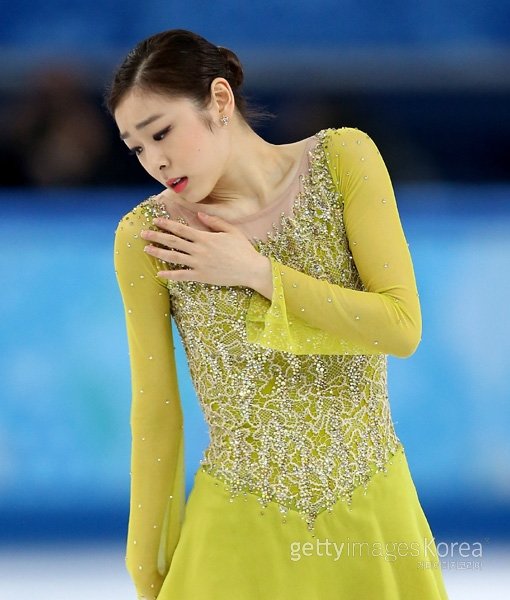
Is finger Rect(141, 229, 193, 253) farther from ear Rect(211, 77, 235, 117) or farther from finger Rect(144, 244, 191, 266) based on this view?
ear Rect(211, 77, 235, 117)

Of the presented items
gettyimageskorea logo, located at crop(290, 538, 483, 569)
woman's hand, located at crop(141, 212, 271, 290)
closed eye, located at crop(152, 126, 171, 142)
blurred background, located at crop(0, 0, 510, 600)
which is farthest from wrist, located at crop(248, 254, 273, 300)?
blurred background, located at crop(0, 0, 510, 600)

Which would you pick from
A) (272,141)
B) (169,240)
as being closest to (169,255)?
(169,240)

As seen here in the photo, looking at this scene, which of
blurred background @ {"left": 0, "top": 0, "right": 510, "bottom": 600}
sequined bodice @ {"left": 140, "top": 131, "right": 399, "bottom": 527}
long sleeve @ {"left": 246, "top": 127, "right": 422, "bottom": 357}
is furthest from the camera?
blurred background @ {"left": 0, "top": 0, "right": 510, "bottom": 600}

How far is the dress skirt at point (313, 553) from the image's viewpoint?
5.06ft

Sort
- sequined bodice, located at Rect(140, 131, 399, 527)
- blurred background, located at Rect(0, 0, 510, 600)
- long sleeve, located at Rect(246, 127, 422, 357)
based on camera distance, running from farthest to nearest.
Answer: blurred background, located at Rect(0, 0, 510, 600) < sequined bodice, located at Rect(140, 131, 399, 527) < long sleeve, located at Rect(246, 127, 422, 357)

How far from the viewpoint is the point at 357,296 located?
4.81ft

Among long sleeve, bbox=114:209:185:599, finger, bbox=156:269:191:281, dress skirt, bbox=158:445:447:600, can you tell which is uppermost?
finger, bbox=156:269:191:281

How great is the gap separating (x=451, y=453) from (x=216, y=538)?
1972 mm

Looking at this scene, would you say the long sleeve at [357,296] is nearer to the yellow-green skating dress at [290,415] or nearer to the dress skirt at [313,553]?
the yellow-green skating dress at [290,415]

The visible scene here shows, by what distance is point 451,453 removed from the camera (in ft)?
11.1

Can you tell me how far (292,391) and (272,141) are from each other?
1.88 m

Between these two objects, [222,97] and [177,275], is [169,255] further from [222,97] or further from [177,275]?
[222,97]

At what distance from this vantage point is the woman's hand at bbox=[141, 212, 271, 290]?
4.88ft

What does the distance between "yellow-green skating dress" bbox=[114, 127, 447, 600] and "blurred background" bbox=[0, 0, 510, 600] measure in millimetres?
1751
